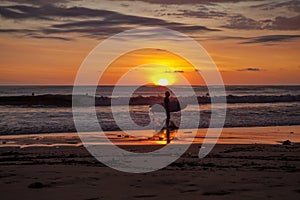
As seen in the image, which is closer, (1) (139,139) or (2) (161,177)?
(2) (161,177)

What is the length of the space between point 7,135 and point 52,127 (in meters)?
3.09

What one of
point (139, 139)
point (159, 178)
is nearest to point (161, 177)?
point (159, 178)

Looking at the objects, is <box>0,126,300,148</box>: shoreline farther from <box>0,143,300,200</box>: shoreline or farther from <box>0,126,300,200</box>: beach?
<box>0,143,300,200</box>: shoreline

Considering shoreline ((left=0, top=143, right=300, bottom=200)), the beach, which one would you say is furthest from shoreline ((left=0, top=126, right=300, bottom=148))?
shoreline ((left=0, top=143, right=300, bottom=200))

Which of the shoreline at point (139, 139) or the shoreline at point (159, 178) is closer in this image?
the shoreline at point (159, 178)

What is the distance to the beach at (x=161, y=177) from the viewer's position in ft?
21.9

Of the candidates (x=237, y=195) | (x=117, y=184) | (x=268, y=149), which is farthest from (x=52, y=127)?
(x=237, y=195)

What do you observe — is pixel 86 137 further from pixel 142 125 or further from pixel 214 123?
pixel 214 123

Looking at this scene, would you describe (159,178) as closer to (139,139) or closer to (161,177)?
(161,177)

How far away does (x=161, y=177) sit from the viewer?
799 cm

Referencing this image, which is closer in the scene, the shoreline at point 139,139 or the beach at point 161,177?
the beach at point 161,177

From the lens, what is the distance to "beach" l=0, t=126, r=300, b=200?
667cm

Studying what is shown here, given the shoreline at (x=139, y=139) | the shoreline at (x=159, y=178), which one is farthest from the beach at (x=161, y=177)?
the shoreline at (x=139, y=139)

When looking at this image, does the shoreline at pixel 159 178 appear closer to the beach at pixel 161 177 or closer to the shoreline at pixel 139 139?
the beach at pixel 161 177
